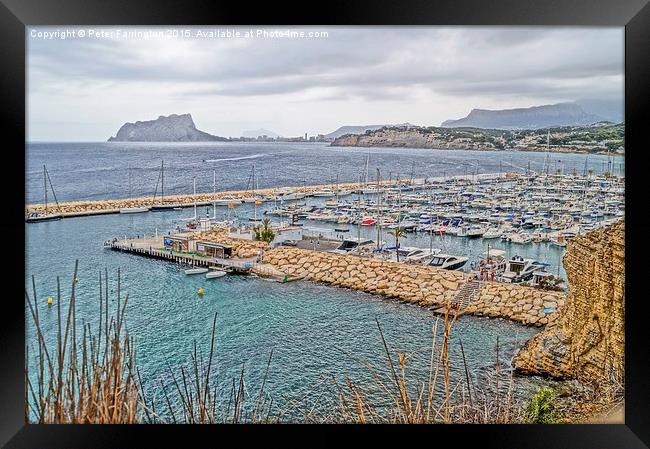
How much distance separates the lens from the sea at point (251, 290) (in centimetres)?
367

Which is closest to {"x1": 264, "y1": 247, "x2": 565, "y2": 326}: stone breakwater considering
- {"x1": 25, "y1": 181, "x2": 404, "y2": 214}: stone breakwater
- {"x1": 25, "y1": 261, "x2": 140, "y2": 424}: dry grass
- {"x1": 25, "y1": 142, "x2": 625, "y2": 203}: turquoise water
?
{"x1": 25, "y1": 181, "x2": 404, "y2": 214}: stone breakwater

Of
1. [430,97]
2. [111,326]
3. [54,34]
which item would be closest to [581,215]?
[430,97]

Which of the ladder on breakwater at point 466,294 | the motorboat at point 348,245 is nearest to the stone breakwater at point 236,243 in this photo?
the motorboat at point 348,245

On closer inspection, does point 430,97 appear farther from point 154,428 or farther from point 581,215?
point 154,428

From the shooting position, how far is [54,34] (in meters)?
3.71

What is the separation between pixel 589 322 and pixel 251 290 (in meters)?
2.08

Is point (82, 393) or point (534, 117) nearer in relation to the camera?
point (82, 393)

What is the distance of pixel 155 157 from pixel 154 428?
1.63 metres

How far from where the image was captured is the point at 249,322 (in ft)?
12.4

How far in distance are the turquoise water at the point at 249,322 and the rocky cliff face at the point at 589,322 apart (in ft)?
0.48

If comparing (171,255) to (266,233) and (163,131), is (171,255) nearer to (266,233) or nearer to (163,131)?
(266,233)

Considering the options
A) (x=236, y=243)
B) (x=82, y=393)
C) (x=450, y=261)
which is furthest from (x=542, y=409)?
(x=82, y=393)
